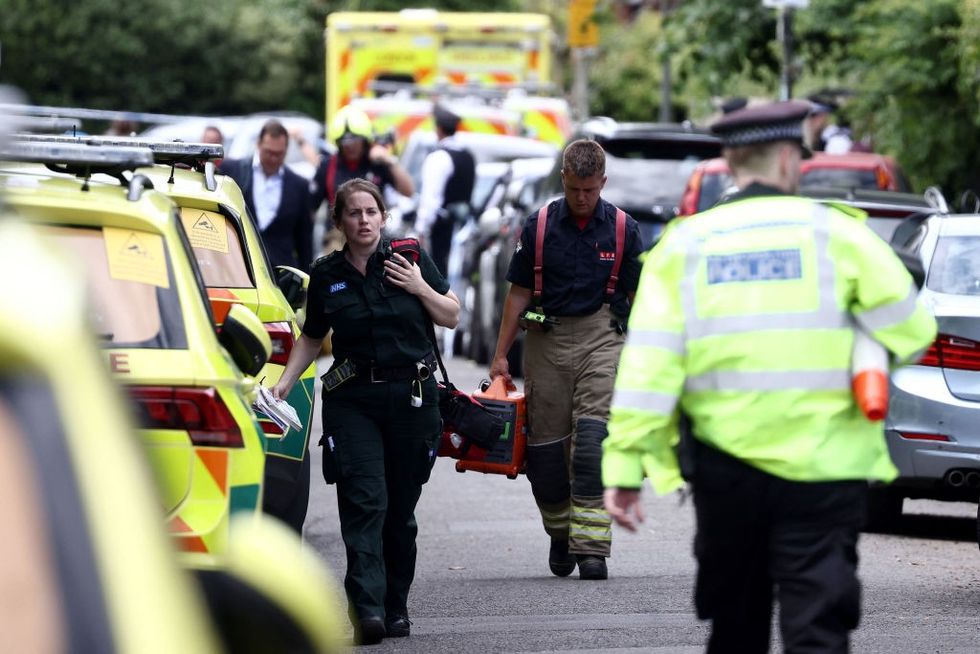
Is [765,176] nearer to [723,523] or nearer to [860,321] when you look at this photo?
[860,321]

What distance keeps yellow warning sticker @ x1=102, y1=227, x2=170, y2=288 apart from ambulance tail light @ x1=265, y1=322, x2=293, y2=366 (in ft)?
7.57

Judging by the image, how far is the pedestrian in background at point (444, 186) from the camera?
1803cm

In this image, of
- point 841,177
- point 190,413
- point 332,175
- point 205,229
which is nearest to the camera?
point 190,413

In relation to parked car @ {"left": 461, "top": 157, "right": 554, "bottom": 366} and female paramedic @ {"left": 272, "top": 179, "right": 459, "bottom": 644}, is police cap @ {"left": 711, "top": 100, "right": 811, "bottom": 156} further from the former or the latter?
parked car @ {"left": 461, "top": 157, "right": 554, "bottom": 366}

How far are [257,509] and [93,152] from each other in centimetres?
109

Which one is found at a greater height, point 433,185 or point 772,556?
point 772,556

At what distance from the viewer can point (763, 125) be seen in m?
5.09

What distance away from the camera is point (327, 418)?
25.0ft

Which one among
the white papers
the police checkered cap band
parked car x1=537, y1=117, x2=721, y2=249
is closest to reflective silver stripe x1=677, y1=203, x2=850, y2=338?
the police checkered cap band

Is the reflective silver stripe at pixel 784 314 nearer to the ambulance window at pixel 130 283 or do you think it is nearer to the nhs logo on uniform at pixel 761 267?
the nhs logo on uniform at pixel 761 267

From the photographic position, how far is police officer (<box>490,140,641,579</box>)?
880 centimetres

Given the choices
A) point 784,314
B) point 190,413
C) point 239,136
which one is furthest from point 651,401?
point 239,136

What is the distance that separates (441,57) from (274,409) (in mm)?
22952

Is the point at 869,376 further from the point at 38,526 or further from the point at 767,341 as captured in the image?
the point at 38,526
